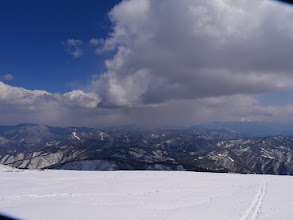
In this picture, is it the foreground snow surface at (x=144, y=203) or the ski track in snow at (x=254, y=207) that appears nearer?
the ski track in snow at (x=254, y=207)

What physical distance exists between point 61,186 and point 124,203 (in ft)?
28.4

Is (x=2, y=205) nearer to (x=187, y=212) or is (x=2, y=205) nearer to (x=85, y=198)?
(x=85, y=198)

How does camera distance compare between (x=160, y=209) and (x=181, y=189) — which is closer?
(x=160, y=209)

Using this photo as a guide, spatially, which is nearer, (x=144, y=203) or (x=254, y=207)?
(x=254, y=207)

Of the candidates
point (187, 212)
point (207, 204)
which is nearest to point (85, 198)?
point (187, 212)

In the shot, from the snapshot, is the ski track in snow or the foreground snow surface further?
the foreground snow surface

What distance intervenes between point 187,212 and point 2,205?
11438 mm

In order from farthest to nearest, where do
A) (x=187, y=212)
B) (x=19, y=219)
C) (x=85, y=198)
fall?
(x=85, y=198) → (x=187, y=212) → (x=19, y=219)

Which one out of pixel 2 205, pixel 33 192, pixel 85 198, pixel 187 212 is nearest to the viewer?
pixel 187 212

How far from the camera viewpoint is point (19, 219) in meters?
9.29

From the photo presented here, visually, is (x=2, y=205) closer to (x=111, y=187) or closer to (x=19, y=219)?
(x=19, y=219)

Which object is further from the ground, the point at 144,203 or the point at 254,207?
the point at 254,207

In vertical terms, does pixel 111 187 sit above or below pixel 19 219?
below

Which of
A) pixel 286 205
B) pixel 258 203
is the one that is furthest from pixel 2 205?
pixel 286 205
